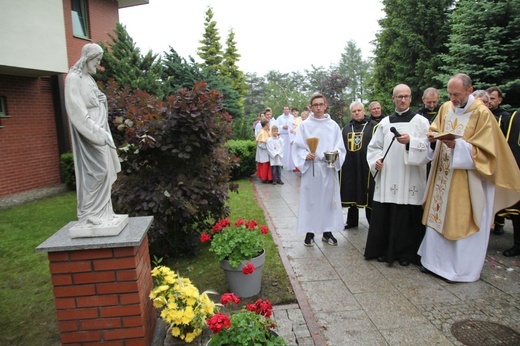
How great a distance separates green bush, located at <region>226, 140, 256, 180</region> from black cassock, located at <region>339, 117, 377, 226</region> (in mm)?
5856

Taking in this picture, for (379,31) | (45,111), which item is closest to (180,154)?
(45,111)

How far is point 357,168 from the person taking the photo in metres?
6.61

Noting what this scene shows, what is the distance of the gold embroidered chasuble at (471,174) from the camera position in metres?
4.30

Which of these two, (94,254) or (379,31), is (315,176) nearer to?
(94,254)

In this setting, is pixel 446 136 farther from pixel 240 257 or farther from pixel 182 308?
pixel 182 308

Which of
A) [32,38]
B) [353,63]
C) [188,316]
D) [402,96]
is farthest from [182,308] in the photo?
[353,63]

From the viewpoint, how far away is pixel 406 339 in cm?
335

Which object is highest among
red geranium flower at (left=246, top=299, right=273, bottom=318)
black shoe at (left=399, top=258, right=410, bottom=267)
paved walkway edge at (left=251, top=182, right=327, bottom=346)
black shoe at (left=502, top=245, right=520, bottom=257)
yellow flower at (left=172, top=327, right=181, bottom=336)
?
red geranium flower at (left=246, top=299, right=273, bottom=318)

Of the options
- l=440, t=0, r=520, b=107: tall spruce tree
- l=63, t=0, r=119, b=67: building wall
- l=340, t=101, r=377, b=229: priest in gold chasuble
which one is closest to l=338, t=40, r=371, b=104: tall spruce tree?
l=63, t=0, r=119, b=67: building wall

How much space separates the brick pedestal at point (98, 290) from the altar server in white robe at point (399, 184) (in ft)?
10.7

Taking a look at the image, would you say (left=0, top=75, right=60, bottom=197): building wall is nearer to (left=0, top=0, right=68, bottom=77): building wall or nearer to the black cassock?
(left=0, top=0, right=68, bottom=77): building wall

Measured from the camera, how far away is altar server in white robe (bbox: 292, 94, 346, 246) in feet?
18.7

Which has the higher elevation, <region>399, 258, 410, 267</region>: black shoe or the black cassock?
the black cassock

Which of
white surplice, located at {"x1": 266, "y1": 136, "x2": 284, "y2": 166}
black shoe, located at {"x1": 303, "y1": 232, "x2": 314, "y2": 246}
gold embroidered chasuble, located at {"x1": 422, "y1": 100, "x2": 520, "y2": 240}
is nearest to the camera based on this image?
gold embroidered chasuble, located at {"x1": 422, "y1": 100, "x2": 520, "y2": 240}
